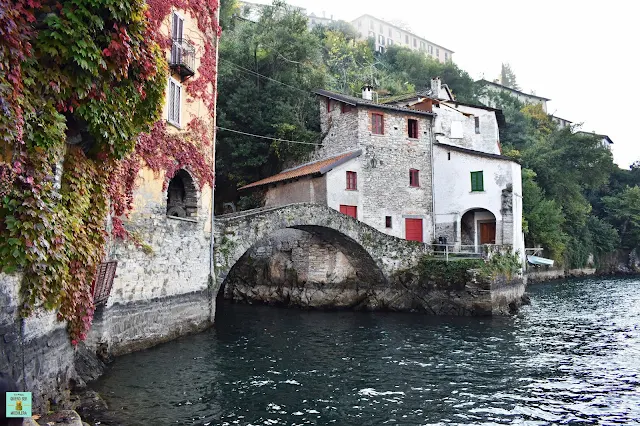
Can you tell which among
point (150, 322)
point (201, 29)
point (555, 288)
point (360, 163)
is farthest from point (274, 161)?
point (555, 288)

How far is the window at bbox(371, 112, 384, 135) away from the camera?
28.1 metres

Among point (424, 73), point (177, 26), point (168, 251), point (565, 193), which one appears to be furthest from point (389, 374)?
point (424, 73)

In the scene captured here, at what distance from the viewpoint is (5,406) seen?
3.62m

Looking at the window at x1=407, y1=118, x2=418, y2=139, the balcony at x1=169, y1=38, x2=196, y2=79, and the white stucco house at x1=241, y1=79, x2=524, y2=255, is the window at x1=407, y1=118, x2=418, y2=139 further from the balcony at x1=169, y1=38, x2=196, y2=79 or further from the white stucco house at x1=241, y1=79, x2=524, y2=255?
the balcony at x1=169, y1=38, x2=196, y2=79

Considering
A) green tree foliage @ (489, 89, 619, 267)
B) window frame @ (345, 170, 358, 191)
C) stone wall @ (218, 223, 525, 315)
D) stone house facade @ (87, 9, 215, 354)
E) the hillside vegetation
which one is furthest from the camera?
green tree foliage @ (489, 89, 619, 267)

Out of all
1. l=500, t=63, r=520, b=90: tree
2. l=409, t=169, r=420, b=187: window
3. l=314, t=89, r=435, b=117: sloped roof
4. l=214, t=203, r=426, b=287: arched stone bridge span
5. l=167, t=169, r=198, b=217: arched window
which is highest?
l=500, t=63, r=520, b=90: tree

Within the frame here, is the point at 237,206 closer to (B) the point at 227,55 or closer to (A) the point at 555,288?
(B) the point at 227,55

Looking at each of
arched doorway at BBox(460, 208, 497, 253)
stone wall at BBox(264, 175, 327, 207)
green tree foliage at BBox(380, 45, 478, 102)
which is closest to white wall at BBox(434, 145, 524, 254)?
arched doorway at BBox(460, 208, 497, 253)

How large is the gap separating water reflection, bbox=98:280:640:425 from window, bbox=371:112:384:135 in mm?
12329

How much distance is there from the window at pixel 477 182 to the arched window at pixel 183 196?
17.4 m

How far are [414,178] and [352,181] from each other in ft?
15.3

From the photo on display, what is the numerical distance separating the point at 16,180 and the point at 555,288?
A: 3652 centimetres

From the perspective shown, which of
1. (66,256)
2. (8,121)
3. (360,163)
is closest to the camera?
(8,121)

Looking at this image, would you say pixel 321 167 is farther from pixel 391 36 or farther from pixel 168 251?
pixel 391 36
